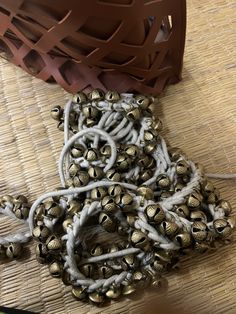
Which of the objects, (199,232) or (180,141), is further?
(180,141)

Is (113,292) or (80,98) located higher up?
(80,98)

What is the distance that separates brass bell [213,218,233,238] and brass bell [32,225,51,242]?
184mm

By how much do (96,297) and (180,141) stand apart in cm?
23

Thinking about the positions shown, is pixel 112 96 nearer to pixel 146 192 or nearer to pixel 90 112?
pixel 90 112

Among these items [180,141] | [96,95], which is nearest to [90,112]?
[96,95]

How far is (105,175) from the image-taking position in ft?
1.82

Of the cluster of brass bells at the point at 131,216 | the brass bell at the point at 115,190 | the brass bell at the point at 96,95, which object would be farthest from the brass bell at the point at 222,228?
the brass bell at the point at 96,95

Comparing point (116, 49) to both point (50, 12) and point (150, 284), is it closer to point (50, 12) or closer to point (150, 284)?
point (50, 12)

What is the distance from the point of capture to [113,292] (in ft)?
1.72

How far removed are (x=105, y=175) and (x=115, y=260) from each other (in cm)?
10

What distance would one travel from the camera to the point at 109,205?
1.69ft

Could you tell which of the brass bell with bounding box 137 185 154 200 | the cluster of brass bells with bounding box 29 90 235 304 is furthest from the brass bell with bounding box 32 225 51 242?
the brass bell with bounding box 137 185 154 200

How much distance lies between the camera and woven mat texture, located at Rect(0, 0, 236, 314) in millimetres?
531

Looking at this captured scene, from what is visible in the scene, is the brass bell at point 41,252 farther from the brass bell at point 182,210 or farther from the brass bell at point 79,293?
the brass bell at point 182,210
